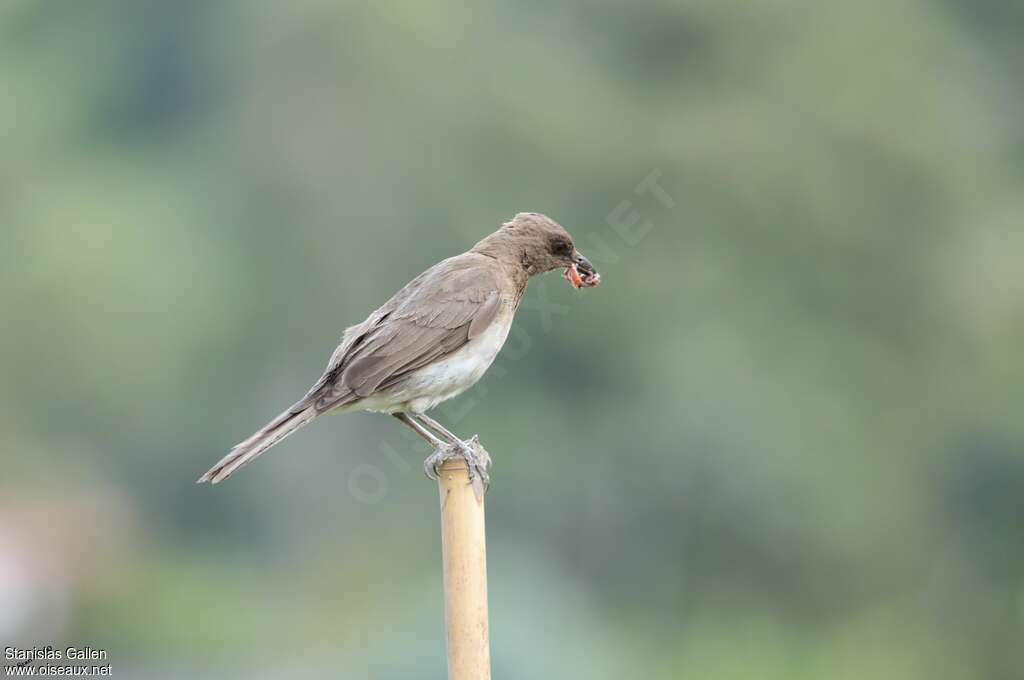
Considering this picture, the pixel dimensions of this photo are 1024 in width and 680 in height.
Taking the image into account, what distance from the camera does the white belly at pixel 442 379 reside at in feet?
21.6

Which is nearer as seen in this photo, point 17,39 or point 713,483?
point 713,483

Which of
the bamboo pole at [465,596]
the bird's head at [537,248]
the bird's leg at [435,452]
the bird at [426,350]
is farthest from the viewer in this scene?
the bird's head at [537,248]

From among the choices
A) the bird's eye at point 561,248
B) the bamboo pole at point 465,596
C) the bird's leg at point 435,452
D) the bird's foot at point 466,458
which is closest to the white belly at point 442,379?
the bird's leg at point 435,452

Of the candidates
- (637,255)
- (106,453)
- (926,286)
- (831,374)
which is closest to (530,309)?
(637,255)

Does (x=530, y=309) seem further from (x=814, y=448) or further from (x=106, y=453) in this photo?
(x=106, y=453)

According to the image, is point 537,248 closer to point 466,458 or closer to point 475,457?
point 475,457

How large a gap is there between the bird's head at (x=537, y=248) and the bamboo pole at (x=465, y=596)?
2464mm

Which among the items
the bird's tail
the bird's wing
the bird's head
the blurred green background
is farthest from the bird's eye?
the blurred green background

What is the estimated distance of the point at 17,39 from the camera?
23969mm

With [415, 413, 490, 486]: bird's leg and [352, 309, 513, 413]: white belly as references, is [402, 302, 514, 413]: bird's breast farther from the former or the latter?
[415, 413, 490, 486]: bird's leg

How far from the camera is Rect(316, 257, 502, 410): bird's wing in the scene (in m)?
6.39

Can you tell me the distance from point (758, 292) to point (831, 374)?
1.42m

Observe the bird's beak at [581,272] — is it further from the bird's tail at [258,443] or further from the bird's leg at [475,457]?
the bird's tail at [258,443]

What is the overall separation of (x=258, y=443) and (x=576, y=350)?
11.4m
